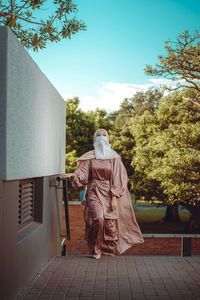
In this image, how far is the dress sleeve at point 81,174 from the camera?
6.37 m

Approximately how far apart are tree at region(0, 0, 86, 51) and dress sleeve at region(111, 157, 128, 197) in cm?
314

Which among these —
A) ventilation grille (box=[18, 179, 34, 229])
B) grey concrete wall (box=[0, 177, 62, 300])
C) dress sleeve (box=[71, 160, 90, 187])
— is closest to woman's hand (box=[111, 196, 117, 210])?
dress sleeve (box=[71, 160, 90, 187])

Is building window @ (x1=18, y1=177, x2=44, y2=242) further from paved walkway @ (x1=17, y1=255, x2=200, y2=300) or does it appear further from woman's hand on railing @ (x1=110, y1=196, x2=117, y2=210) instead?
woman's hand on railing @ (x1=110, y1=196, x2=117, y2=210)

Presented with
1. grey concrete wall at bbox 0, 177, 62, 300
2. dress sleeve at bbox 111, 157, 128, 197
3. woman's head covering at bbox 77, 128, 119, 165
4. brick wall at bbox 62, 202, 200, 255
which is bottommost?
brick wall at bbox 62, 202, 200, 255

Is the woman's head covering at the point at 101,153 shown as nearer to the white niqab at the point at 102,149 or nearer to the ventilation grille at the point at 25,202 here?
the white niqab at the point at 102,149

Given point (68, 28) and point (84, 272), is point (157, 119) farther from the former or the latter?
point (84, 272)

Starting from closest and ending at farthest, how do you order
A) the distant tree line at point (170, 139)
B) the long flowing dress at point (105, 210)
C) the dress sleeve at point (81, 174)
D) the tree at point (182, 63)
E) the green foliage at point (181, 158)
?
the long flowing dress at point (105, 210) → the dress sleeve at point (81, 174) → the tree at point (182, 63) → the distant tree line at point (170, 139) → the green foliage at point (181, 158)

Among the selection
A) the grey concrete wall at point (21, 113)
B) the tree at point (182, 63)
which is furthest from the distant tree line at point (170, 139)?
the grey concrete wall at point (21, 113)

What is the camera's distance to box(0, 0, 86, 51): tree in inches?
287

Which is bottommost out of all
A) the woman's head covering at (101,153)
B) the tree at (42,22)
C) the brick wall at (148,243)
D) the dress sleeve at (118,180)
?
the brick wall at (148,243)

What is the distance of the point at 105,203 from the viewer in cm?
634

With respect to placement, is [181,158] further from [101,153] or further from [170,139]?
[101,153]

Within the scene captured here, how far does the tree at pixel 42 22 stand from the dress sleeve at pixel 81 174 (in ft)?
9.66

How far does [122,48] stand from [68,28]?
23.1 metres
